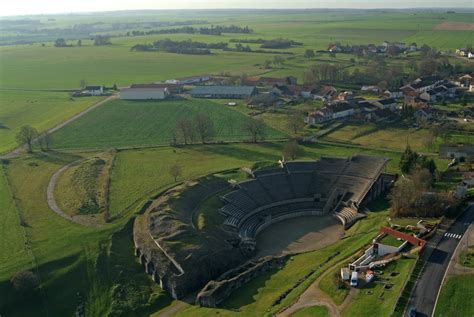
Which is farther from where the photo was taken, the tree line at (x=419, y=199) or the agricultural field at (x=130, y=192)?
the tree line at (x=419, y=199)

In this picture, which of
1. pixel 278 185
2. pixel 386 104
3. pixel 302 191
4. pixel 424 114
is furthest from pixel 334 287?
pixel 386 104

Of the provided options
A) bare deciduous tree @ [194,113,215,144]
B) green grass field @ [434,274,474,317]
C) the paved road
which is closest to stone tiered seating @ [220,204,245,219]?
the paved road

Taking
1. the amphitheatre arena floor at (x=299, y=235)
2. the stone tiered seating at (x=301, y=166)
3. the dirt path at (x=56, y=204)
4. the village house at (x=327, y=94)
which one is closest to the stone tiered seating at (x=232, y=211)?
A: the amphitheatre arena floor at (x=299, y=235)

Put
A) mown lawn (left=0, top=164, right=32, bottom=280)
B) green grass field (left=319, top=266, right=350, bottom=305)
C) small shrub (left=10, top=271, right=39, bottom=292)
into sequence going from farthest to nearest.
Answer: mown lawn (left=0, top=164, right=32, bottom=280) < small shrub (left=10, top=271, right=39, bottom=292) < green grass field (left=319, top=266, right=350, bottom=305)

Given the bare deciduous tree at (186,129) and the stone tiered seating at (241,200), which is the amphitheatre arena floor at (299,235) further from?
the bare deciduous tree at (186,129)

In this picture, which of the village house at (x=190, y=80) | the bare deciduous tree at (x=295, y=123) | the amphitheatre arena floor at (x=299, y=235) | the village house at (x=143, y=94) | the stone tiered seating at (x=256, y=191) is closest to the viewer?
the amphitheatre arena floor at (x=299, y=235)

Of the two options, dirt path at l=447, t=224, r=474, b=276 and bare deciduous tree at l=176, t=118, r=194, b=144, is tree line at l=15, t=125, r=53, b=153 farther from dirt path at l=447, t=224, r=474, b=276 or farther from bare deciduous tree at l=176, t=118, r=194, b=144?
dirt path at l=447, t=224, r=474, b=276
